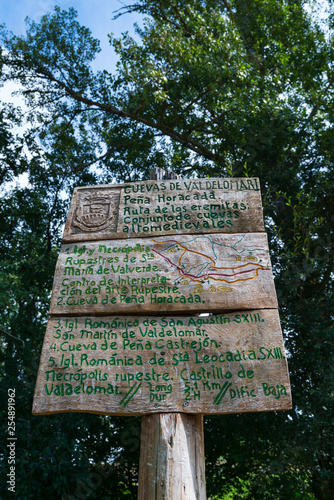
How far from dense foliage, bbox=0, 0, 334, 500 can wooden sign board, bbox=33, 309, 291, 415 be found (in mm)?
2426

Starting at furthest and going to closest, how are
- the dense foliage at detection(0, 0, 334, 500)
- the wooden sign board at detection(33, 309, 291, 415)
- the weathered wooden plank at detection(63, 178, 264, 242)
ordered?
the dense foliage at detection(0, 0, 334, 500) < the weathered wooden plank at detection(63, 178, 264, 242) < the wooden sign board at detection(33, 309, 291, 415)

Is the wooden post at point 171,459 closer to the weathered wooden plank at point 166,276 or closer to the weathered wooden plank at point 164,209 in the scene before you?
the weathered wooden plank at point 166,276

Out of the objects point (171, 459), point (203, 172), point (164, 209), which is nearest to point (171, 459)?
point (171, 459)

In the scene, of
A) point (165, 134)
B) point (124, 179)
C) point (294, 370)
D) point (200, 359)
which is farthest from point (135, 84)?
point (200, 359)

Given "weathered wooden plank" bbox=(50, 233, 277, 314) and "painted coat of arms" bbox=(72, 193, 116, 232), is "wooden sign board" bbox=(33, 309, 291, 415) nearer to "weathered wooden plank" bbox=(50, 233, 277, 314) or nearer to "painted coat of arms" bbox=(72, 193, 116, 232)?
"weathered wooden plank" bbox=(50, 233, 277, 314)

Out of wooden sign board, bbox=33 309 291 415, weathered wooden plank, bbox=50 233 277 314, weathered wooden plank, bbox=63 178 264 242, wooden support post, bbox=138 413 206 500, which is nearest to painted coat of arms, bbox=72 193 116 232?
weathered wooden plank, bbox=63 178 264 242

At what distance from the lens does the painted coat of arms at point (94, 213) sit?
296 centimetres

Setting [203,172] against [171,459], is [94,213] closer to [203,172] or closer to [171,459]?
[171,459]

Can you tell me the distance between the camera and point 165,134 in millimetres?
8453

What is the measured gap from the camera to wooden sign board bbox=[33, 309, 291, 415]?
2248 millimetres

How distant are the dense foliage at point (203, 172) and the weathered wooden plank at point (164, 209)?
7.47 feet

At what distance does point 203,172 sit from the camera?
8008 millimetres

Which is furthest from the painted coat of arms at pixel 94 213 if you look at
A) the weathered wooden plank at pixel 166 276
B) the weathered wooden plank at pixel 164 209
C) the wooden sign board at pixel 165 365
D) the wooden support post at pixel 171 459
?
the wooden support post at pixel 171 459

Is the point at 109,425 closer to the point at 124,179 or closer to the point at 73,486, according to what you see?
the point at 73,486
